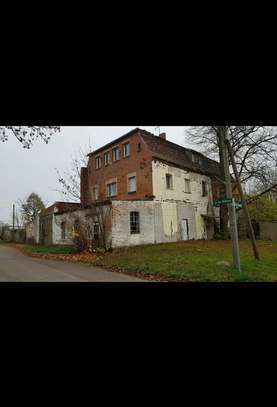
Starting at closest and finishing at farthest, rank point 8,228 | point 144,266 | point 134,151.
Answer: point 144,266 < point 134,151 < point 8,228

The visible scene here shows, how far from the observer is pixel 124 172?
15336 mm

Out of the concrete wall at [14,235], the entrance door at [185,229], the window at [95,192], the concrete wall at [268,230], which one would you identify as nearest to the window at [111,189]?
the window at [95,192]

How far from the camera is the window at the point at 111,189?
52.9 feet

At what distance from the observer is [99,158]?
17578 millimetres

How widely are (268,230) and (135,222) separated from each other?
33.7ft

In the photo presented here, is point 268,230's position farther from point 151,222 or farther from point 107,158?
point 107,158

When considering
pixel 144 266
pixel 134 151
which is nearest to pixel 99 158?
pixel 134 151

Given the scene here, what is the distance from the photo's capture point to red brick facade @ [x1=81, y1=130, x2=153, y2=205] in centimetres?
1397

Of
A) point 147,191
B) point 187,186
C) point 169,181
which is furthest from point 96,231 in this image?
point 187,186

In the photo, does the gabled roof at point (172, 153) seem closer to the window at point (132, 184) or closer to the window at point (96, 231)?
the window at point (132, 184)

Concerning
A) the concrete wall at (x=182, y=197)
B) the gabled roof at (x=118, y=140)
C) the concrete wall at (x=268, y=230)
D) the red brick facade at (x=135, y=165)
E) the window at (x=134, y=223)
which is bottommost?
the concrete wall at (x=268, y=230)
